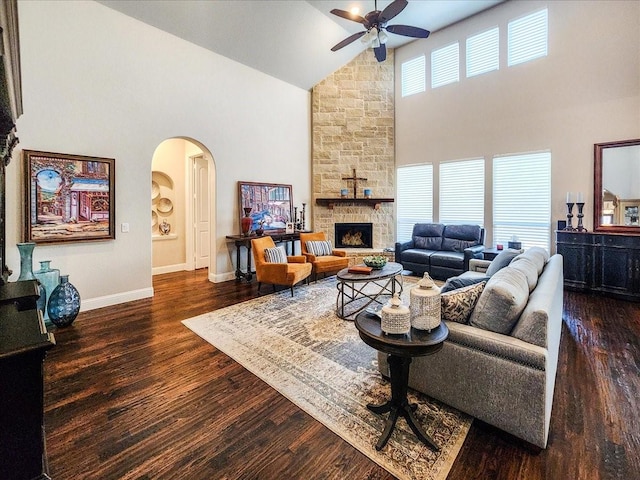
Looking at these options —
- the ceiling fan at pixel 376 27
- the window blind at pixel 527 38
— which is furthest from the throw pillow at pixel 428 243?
the ceiling fan at pixel 376 27

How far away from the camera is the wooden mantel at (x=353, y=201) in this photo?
7.11 meters

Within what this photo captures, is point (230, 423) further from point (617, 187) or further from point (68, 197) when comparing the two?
point (617, 187)

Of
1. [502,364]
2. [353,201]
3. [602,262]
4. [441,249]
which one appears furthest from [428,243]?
[502,364]

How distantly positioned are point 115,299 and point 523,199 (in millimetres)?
6902

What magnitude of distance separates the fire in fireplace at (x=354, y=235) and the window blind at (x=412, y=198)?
722 mm

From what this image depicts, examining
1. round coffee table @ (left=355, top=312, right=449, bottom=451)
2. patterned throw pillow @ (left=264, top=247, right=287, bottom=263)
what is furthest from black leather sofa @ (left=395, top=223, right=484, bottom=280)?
round coffee table @ (left=355, top=312, right=449, bottom=451)

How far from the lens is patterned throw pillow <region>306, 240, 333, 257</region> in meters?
5.83

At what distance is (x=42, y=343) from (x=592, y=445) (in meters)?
2.81

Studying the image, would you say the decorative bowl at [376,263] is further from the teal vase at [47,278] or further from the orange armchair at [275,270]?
the teal vase at [47,278]

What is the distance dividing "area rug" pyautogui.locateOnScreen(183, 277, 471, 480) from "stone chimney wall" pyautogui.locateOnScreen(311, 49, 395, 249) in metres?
3.31

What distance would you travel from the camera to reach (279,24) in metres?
5.33

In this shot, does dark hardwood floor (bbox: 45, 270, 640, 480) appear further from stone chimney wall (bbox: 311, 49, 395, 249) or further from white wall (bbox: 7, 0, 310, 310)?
stone chimney wall (bbox: 311, 49, 395, 249)

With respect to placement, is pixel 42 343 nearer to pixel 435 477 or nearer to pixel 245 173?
pixel 435 477

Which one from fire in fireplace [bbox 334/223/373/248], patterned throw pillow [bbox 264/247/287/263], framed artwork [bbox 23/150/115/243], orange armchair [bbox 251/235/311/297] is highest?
framed artwork [bbox 23/150/115/243]
